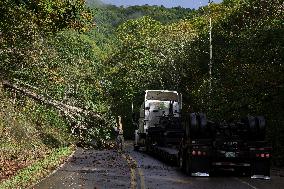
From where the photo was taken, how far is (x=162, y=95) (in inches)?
1291

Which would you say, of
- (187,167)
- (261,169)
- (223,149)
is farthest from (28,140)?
(261,169)

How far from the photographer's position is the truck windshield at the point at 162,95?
32688 millimetres

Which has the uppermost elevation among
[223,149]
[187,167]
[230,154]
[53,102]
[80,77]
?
[80,77]

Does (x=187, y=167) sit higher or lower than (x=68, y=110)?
lower

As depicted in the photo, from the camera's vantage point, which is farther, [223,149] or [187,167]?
[187,167]

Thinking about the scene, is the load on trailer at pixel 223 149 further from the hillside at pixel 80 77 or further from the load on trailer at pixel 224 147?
the hillside at pixel 80 77

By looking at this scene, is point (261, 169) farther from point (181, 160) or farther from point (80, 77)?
point (80, 77)

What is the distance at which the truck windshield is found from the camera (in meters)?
32.7

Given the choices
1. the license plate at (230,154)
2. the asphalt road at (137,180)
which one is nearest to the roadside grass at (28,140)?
the asphalt road at (137,180)

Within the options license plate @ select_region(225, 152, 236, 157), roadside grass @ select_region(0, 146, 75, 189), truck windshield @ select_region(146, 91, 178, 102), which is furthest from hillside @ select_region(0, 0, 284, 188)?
license plate @ select_region(225, 152, 236, 157)

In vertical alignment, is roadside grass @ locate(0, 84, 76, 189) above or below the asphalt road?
above

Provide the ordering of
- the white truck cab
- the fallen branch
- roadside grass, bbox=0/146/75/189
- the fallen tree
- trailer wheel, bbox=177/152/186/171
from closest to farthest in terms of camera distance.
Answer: roadside grass, bbox=0/146/75/189, trailer wheel, bbox=177/152/186/171, the fallen branch, the fallen tree, the white truck cab

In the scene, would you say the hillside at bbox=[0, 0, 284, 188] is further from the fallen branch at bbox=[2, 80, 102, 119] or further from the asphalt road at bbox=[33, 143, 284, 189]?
the asphalt road at bbox=[33, 143, 284, 189]

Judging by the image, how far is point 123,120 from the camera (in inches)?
3162
